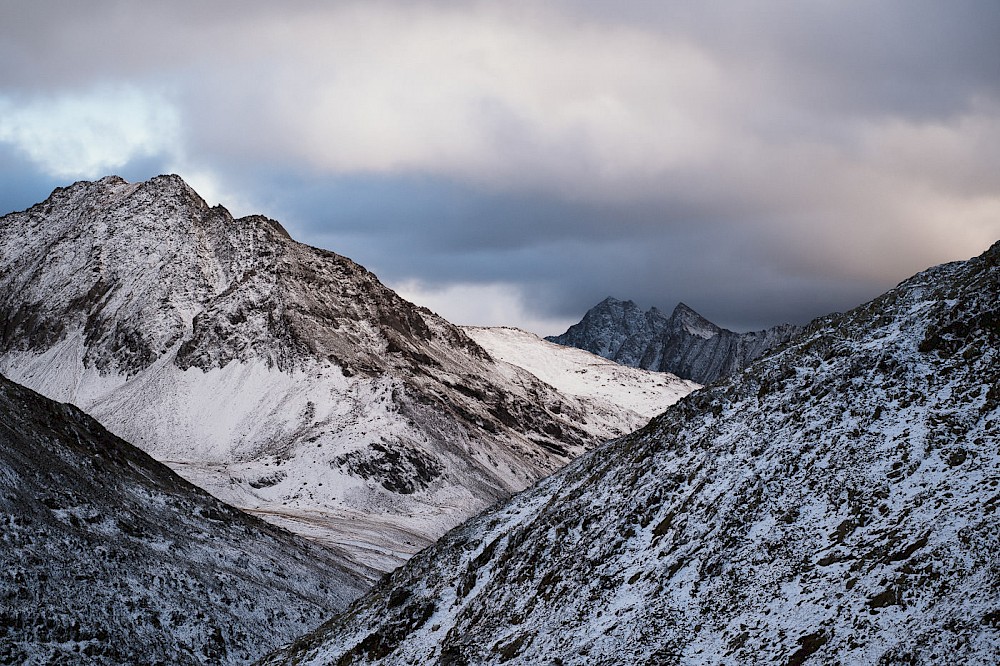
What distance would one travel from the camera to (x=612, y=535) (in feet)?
90.2

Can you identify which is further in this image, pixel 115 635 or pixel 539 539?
pixel 115 635

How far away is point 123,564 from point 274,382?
113m

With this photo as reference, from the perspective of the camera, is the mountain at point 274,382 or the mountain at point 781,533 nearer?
the mountain at point 781,533

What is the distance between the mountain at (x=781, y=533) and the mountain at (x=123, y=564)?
43.1 feet

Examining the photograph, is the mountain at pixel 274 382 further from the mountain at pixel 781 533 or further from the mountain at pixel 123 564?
the mountain at pixel 781 533

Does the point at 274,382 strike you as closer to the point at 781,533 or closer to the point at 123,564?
the point at 123,564

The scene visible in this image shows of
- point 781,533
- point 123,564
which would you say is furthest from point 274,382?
point 781,533

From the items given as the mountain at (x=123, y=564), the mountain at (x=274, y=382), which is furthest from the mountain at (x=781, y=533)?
the mountain at (x=274, y=382)

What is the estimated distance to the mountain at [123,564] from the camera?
41.4m

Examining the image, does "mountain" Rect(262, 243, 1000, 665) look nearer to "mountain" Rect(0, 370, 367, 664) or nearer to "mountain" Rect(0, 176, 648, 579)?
"mountain" Rect(0, 370, 367, 664)

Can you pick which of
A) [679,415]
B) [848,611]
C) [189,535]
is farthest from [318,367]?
[848,611]

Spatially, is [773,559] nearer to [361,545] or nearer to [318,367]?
[361,545]

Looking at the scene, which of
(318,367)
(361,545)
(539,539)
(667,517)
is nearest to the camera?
(667,517)

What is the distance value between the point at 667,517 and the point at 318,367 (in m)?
140
